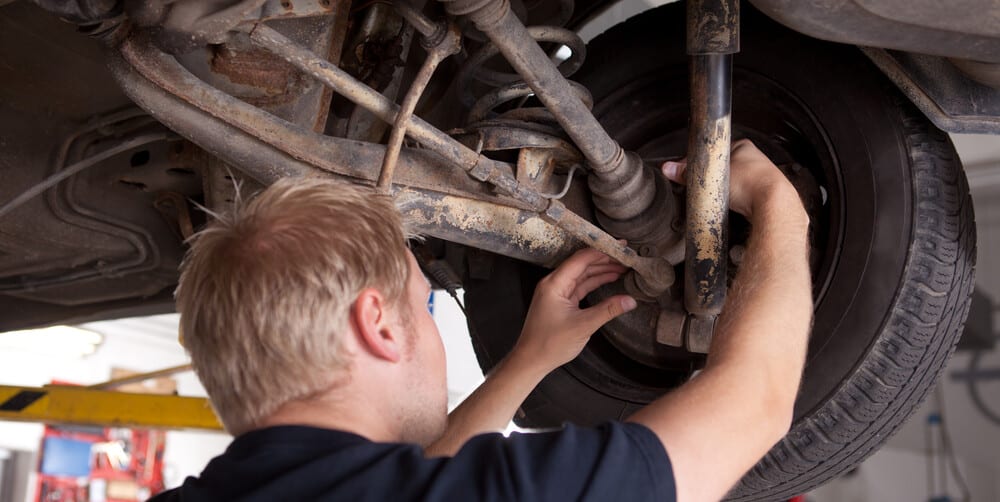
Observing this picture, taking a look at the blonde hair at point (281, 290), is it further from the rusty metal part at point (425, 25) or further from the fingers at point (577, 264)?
the fingers at point (577, 264)

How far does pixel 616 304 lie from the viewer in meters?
1.32

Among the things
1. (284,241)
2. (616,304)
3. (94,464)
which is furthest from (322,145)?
(94,464)

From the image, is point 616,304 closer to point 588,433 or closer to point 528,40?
point 528,40

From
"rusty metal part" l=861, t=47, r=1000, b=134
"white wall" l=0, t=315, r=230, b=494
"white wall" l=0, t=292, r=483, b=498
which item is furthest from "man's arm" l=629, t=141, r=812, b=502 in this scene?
"white wall" l=0, t=315, r=230, b=494

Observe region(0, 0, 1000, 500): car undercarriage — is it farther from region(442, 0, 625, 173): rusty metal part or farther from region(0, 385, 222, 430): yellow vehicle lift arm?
region(0, 385, 222, 430): yellow vehicle lift arm

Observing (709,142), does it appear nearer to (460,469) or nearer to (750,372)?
(750,372)

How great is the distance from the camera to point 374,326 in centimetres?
89

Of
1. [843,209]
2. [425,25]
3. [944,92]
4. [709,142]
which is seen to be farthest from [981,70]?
[425,25]

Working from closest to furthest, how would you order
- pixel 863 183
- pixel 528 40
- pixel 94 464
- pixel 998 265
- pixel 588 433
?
pixel 588 433 → pixel 528 40 → pixel 863 183 → pixel 94 464 → pixel 998 265

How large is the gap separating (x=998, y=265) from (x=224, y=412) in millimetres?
6017

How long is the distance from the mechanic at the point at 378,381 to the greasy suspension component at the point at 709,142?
122 mm

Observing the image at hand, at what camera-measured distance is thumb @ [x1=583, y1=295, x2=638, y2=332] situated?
132cm

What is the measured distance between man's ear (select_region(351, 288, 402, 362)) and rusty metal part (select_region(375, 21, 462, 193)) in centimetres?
21

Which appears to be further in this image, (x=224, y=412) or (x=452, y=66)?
(x=452, y=66)
